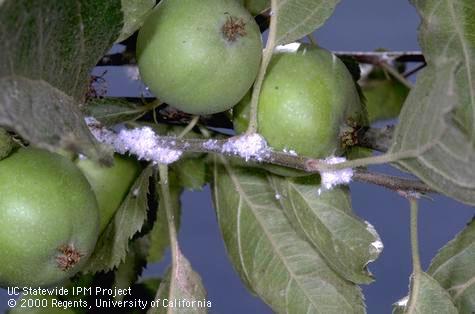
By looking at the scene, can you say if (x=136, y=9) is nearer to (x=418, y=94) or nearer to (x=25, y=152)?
(x=25, y=152)

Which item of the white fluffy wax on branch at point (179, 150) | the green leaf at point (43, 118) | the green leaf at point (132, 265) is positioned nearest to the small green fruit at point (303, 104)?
the white fluffy wax on branch at point (179, 150)

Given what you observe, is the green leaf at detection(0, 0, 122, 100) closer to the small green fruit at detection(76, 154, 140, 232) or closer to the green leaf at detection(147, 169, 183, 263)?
the small green fruit at detection(76, 154, 140, 232)

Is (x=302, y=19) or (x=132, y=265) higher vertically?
(x=302, y=19)

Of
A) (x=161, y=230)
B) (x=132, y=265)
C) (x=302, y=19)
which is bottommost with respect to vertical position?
(x=161, y=230)

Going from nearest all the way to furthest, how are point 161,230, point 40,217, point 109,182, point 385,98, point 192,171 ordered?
point 40,217 < point 109,182 < point 192,171 < point 161,230 < point 385,98

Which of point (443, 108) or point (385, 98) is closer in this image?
point (443, 108)

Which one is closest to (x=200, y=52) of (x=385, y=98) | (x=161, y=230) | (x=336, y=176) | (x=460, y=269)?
(x=336, y=176)

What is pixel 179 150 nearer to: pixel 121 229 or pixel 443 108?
pixel 121 229
